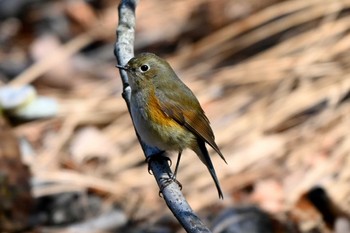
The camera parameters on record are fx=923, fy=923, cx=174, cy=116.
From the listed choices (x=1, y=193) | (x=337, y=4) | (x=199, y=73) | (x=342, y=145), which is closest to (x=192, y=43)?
(x=199, y=73)

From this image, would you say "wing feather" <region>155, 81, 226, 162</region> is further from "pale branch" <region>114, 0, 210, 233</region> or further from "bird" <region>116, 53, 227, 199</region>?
"pale branch" <region>114, 0, 210, 233</region>

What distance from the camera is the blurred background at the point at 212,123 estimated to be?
19.6ft

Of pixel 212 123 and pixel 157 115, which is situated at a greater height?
pixel 212 123

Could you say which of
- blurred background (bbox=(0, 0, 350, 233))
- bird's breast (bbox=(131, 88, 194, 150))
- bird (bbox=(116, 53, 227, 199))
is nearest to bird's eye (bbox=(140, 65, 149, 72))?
bird (bbox=(116, 53, 227, 199))

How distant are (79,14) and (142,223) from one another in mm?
3615

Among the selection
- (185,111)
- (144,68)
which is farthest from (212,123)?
(144,68)

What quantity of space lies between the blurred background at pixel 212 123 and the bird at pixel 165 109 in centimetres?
130

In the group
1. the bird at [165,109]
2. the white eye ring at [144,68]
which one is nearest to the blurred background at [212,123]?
the bird at [165,109]

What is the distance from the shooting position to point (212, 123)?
22.3 feet

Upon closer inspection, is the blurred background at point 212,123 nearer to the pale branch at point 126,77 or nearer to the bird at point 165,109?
the bird at point 165,109

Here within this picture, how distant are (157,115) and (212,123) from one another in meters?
2.56

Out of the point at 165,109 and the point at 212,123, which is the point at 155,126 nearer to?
the point at 165,109

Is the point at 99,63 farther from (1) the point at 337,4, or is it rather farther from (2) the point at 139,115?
(2) the point at 139,115

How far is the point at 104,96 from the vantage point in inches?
299
